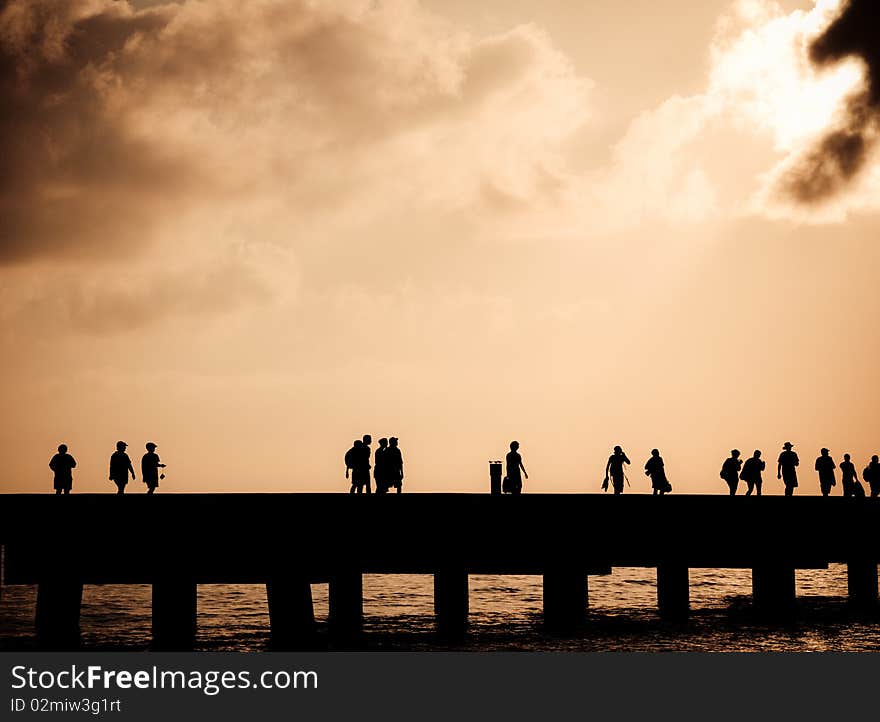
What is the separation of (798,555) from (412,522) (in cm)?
951

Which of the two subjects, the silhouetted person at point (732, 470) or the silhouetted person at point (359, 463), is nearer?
the silhouetted person at point (359, 463)

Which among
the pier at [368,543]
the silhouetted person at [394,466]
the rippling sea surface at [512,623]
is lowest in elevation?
the rippling sea surface at [512,623]

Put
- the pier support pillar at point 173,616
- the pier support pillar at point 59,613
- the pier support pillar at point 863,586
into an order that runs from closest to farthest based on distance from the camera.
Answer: the pier support pillar at point 173,616 → the pier support pillar at point 59,613 → the pier support pillar at point 863,586

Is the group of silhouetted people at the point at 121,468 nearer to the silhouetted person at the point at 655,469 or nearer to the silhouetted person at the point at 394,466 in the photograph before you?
the silhouetted person at the point at 394,466

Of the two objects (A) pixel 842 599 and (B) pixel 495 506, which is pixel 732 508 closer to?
(B) pixel 495 506

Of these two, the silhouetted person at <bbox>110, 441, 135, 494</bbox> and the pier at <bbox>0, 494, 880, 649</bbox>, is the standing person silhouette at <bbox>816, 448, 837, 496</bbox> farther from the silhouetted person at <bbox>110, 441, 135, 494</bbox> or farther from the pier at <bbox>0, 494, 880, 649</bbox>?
the silhouetted person at <bbox>110, 441, 135, 494</bbox>

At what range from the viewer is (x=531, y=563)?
26250 millimetres

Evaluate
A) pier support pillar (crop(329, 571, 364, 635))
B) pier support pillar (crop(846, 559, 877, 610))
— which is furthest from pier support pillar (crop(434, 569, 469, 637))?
pier support pillar (crop(846, 559, 877, 610))

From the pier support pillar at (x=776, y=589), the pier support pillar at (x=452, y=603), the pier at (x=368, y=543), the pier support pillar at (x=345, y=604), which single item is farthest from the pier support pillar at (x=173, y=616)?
the pier support pillar at (x=776, y=589)

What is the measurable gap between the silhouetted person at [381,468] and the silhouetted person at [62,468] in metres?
6.82

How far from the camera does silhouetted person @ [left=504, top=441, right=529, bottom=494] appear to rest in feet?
97.7

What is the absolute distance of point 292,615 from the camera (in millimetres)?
23906

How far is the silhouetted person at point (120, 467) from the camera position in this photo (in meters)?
27.4

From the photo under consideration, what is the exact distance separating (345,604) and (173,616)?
437cm
